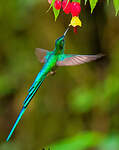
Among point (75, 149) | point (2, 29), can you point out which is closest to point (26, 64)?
point (2, 29)

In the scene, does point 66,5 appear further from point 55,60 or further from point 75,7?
point 55,60

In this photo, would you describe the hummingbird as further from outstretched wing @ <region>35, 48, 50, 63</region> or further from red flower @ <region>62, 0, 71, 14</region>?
red flower @ <region>62, 0, 71, 14</region>

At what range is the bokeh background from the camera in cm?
445

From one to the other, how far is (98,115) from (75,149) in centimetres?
109

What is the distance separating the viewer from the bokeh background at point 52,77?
4453mm

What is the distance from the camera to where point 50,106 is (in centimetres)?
490

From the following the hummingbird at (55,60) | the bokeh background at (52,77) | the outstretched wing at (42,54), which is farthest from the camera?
the bokeh background at (52,77)

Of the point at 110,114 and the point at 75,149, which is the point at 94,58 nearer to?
the point at 75,149

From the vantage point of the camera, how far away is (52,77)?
16.1 feet

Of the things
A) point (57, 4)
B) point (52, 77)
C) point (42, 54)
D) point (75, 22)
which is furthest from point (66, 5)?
point (52, 77)

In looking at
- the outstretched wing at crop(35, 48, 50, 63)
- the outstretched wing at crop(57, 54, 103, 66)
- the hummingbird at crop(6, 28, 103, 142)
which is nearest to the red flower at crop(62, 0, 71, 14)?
the hummingbird at crop(6, 28, 103, 142)

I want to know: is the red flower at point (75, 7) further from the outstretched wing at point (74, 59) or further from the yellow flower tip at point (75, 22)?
the outstretched wing at point (74, 59)

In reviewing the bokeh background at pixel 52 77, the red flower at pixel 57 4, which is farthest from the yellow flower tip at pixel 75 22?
the bokeh background at pixel 52 77

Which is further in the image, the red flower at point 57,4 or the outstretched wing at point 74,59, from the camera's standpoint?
the red flower at point 57,4
